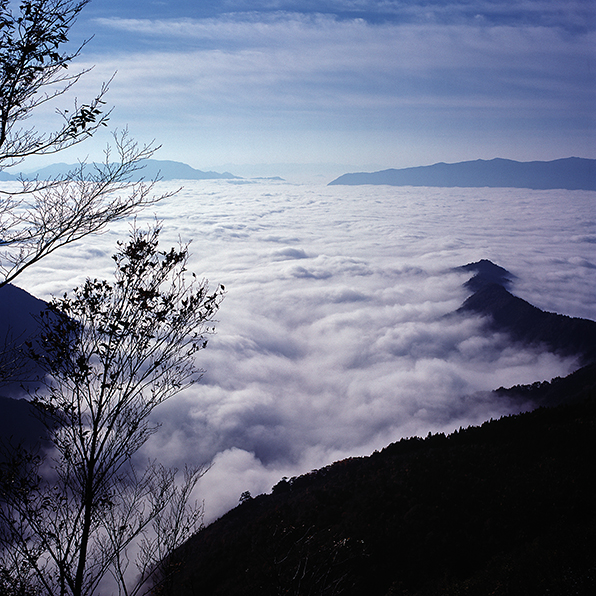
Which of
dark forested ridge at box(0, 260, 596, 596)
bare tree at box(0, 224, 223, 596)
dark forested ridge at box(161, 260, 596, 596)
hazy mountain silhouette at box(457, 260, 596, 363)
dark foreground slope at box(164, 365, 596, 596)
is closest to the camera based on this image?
bare tree at box(0, 224, 223, 596)

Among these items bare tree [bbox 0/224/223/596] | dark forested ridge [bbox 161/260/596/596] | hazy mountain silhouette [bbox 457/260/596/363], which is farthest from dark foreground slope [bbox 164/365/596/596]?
hazy mountain silhouette [bbox 457/260/596/363]

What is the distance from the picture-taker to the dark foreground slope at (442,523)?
16812mm

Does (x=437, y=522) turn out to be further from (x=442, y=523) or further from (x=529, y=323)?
(x=529, y=323)

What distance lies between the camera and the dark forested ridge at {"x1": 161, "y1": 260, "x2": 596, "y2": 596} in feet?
54.8

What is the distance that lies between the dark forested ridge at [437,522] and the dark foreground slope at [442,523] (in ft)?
0.27

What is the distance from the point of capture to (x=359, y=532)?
80.9 feet

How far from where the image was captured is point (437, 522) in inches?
941

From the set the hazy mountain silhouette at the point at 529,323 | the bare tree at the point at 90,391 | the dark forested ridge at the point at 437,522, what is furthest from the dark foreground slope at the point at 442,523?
the hazy mountain silhouette at the point at 529,323

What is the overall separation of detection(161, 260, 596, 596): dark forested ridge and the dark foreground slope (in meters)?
0.08

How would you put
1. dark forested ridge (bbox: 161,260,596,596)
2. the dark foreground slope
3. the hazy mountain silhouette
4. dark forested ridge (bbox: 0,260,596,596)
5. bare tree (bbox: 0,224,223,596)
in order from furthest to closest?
the hazy mountain silhouette
the dark foreground slope
dark forested ridge (bbox: 161,260,596,596)
dark forested ridge (bbox: 0,260,596,596)
bare tree (bbox: 0,224,223,596)

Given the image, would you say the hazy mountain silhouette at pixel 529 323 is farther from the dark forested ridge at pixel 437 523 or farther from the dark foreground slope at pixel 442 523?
the dark foreground slope at pixel 442 523

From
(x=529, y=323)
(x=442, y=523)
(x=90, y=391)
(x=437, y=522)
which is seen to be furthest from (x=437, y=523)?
(x=529, y=323)

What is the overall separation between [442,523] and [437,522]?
1.02ft

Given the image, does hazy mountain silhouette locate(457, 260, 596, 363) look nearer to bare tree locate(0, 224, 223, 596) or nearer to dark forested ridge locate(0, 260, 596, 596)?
dark forested ridge locate(0, 260, 596, 596)
